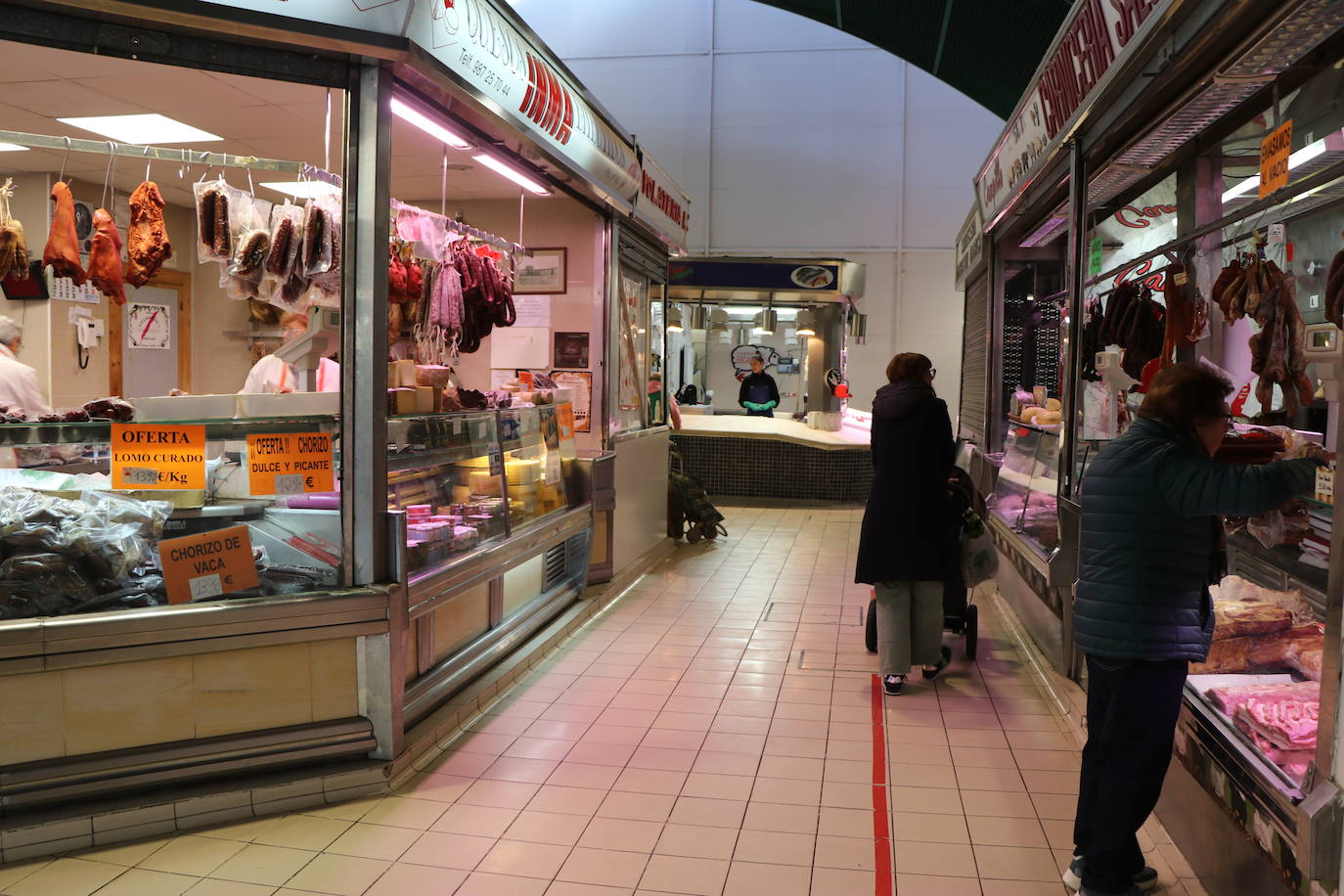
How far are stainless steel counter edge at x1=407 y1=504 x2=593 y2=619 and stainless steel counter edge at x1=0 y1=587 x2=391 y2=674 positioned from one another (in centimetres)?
29

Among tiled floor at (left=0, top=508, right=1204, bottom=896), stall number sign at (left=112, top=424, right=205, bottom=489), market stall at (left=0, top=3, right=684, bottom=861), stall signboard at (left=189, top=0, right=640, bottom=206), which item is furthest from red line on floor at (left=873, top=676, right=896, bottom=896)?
stall signboard at (left=189, top=0, right=640, bottom=206)

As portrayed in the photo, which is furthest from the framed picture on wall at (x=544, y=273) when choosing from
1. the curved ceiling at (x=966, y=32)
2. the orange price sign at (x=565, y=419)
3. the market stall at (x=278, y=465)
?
the curved ceiling at (x=966, y=32)

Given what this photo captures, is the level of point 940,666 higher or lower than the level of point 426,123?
lower

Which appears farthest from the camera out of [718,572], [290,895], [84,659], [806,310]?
[806,310]

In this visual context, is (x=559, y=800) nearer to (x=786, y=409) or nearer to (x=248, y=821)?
(x=248, y=821)

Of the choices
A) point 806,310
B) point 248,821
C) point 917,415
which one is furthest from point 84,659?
point 806,310

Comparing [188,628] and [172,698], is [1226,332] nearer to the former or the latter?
[188,628]

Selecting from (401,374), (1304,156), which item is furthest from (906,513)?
(401,374)

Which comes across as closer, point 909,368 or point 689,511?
point 909,368

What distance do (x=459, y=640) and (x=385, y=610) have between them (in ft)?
3.66

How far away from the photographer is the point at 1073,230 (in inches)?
180

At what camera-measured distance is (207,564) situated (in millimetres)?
3424

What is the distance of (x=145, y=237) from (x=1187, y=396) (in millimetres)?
3803

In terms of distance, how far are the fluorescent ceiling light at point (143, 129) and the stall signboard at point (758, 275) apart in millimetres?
7536
